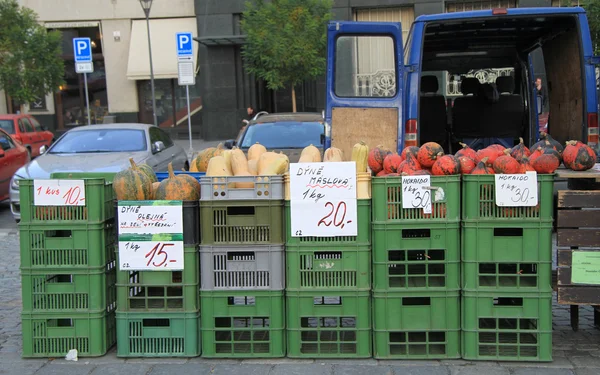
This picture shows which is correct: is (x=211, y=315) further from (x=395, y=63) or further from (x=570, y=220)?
(x=395, y=63)

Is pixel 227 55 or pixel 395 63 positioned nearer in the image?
pixel 395 63

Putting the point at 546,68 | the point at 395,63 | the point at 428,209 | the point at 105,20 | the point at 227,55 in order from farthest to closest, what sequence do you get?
the point at 105,20 < the point at 227,55 < the point at 546,68 < the point at 395,63 < the point at 428,209

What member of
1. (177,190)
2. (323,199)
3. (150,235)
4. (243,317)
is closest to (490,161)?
(323,199)

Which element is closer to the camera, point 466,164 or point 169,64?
point 466,164

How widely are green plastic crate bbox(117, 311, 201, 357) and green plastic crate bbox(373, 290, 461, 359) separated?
1.30 metres

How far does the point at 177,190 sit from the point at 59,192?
2.72 ft

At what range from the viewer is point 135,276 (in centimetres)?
502

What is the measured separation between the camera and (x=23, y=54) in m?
21.3

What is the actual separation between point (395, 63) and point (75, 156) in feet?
19.1

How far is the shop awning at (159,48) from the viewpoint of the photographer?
2327cm

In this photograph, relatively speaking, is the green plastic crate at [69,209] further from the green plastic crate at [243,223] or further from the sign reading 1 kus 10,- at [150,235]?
the green plastic crate at [243,223]

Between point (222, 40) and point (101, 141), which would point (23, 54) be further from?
point (101, 141)

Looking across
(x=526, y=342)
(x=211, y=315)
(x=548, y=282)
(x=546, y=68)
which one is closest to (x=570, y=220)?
(x=548, y=282)

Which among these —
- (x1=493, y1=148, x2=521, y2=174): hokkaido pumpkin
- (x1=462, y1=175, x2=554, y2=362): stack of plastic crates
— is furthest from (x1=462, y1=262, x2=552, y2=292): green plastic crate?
(x1=493, y1=148, x2=521, y2=174): hokkaido pumpkin
